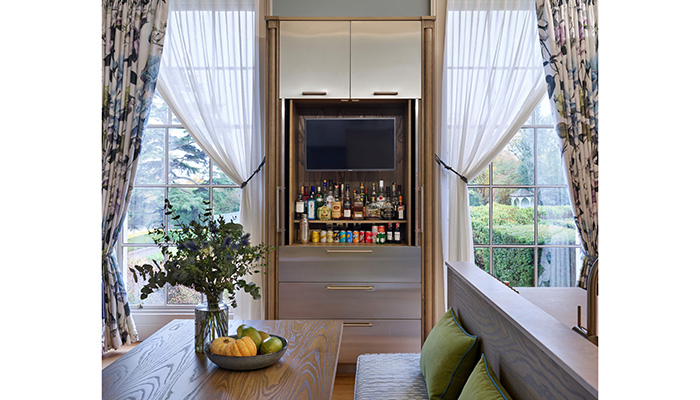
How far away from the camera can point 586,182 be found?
3.13 m

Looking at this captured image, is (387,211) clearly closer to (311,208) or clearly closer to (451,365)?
(311,208)

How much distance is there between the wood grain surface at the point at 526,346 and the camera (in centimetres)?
95

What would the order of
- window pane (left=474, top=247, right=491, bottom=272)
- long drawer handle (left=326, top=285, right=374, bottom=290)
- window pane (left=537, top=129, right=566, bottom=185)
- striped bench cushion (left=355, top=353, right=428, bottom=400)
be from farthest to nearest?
1. window pane (left=474, top=247, right=491, bottom=272)
2. window pane (left=537, top=129, right=566, bottom=185)
3. long drawer handle (left=326, top=285, right=374, bottom=290)
4. striped bench cushion (left=355, top=353, right=428, bottom=400)

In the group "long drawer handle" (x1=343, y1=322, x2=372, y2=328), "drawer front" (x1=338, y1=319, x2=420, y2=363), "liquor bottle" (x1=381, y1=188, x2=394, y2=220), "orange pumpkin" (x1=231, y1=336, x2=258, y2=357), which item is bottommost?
"drawer front" (x1=338, y1=319, x2=420, y2=363)

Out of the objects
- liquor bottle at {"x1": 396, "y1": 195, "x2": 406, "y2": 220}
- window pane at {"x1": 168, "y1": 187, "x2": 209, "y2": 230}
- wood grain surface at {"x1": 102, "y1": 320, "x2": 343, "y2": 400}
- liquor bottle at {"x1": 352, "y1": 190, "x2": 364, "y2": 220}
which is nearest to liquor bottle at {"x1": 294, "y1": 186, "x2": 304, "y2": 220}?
liquor bottle at {"x1": 352, "y1": 190, "x2": 364, "y2": 220}

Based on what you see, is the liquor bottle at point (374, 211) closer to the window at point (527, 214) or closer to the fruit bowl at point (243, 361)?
the window at point (527, 214)

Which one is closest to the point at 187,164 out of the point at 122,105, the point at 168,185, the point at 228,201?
the point at 168,185

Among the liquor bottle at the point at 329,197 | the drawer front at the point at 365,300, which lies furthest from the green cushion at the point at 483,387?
the liquor bottle at the point at 329,197

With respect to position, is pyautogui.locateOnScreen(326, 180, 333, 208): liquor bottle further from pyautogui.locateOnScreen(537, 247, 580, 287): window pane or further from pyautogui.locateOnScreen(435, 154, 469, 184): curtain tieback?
pyautogui.locateOnScreen(537, 247, 580, 287): window pane

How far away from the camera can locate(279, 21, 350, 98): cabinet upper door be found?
3.08 m

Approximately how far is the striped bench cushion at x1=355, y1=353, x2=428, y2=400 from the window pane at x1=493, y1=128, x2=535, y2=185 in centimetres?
181
